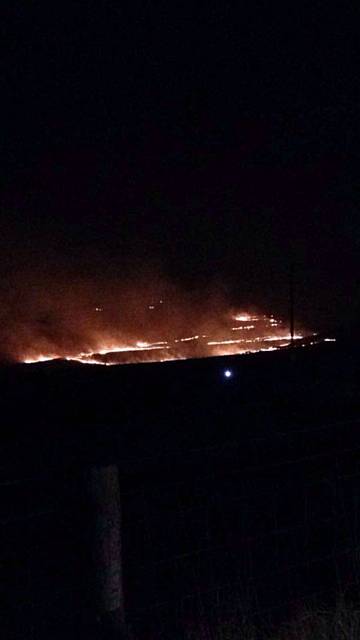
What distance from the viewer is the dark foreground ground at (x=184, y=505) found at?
523cm

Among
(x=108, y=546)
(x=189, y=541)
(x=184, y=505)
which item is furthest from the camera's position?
(x=184, y=505)

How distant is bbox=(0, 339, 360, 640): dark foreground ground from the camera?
5.23 meters

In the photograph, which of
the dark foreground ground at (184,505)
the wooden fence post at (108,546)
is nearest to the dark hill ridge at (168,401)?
the dark foreground ground at (184,505)

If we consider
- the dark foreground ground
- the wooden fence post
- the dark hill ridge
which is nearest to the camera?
the wooden fence post

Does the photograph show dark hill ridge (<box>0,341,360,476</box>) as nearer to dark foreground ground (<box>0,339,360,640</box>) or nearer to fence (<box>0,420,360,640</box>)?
dark foreground ground (<box>0,339,360,640</box>)

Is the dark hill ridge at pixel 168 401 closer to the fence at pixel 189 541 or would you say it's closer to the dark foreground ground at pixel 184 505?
the dark foreground ground at pixel 184 505

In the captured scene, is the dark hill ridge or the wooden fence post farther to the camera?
the dark hill ridge

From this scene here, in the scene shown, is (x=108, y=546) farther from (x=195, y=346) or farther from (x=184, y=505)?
(x=195, y=346)

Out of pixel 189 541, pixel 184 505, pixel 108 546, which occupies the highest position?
pixel 108 546

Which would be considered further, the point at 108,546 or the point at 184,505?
the point at 184,505

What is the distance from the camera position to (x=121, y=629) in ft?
12.0

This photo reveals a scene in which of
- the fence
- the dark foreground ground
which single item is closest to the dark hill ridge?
the dark foreground ground

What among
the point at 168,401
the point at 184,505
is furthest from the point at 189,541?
the point at 168,401

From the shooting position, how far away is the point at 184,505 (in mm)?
8031
